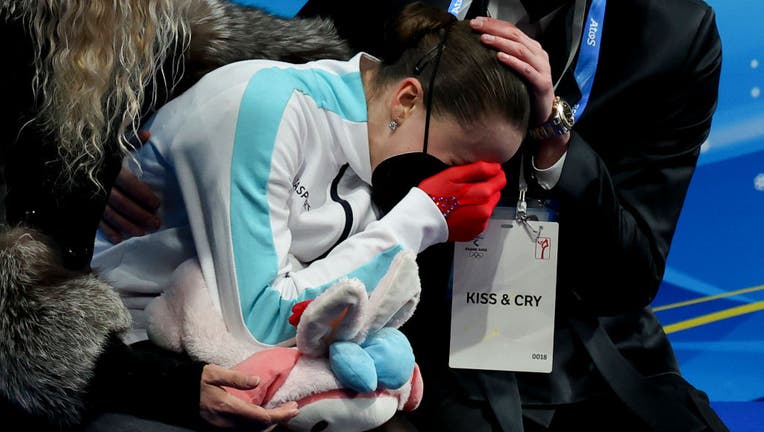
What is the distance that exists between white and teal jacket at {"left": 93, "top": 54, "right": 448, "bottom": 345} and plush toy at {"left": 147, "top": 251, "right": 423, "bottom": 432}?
1.3 inches

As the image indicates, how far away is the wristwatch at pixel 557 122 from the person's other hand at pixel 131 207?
0.55 metres

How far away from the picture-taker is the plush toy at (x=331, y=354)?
1.27 m

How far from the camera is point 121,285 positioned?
1.46 m

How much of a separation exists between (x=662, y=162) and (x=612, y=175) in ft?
0.26

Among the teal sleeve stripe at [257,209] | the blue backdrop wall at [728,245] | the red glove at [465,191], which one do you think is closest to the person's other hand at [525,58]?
the red glove at [465,191]

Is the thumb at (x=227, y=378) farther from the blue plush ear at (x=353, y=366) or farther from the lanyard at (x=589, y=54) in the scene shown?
the lanyard at (x=589, y=54)

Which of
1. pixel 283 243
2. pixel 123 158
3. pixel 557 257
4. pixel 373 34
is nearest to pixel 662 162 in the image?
pixel 557 257

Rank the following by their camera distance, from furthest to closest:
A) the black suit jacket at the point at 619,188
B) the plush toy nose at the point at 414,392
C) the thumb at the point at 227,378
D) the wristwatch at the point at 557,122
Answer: the black suit jacket at the point at 619,188
the wristwatch at the point at 557,122
the plush toy nose at the point at 414,392
the thumb at the point at 227,378

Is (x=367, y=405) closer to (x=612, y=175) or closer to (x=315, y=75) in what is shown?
(x=315, y=75)

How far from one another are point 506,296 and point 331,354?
15.8 inches

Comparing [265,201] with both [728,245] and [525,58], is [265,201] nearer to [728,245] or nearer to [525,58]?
[525,58]

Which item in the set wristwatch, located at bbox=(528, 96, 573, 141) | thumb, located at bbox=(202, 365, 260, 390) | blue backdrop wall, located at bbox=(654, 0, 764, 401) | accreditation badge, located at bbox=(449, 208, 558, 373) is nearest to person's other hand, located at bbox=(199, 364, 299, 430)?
thumb, located at bbox=(202, 365, 260, 390)

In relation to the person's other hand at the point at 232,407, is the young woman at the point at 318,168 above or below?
above

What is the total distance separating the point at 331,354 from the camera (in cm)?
129
